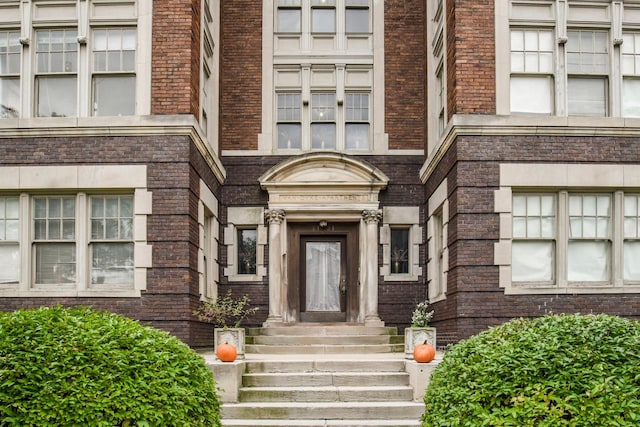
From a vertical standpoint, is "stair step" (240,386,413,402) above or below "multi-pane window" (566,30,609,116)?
below

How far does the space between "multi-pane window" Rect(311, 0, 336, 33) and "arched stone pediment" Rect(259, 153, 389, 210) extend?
3191mm

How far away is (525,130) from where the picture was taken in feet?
43.1

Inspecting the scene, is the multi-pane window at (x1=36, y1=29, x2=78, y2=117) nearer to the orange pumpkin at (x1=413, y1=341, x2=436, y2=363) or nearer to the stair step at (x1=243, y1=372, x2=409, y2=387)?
the stair step at (x1=243, y1=372, x2=409, y2=387)

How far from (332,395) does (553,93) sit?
6.76 m

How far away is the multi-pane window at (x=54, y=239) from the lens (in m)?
13.5

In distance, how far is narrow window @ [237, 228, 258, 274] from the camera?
16953 millimetres

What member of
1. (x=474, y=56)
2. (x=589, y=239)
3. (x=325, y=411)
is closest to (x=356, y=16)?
(x=474, y=56)

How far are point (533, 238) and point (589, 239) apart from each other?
1065 millimetres

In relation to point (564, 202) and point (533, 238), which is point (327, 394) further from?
point (564, 202)

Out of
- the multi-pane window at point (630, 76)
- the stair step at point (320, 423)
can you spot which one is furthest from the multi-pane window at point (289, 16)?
the stair step at point (320, 423)

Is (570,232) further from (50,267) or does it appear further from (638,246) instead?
(50,267)

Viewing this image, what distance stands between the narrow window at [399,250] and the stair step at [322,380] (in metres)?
5.57

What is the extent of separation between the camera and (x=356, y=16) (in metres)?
17.5

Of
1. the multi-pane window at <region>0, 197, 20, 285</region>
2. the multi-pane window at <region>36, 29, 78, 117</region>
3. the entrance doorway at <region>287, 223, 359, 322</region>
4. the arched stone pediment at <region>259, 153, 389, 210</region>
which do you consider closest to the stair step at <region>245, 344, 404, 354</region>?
the entrance doorway at <region>287, 223, 359, 322</region>
